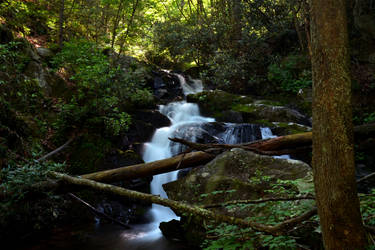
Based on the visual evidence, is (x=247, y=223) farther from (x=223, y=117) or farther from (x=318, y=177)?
(x=223, y=117)

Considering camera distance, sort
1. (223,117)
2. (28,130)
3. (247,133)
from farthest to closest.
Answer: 1. (223,117)
2. (247,133)
3. (28,130)

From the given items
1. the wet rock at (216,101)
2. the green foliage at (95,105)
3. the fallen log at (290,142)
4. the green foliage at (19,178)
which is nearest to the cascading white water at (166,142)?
the wet rock at (216,101)

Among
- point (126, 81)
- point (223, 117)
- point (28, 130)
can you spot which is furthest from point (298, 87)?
point (28, 130)

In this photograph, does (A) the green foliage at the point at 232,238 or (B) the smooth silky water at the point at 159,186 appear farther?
(B) the smooth silky water at the point at 159,186

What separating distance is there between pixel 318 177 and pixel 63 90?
8.23m

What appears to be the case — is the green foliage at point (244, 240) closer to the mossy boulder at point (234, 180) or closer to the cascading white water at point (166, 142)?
the mossy boulder at point (234, 180)

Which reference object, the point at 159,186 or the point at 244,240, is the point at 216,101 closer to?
the point at 159,186

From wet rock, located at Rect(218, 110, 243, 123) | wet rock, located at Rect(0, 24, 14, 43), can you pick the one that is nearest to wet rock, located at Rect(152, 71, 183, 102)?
wet rock, located at Rect(218, 110, 243, 123)

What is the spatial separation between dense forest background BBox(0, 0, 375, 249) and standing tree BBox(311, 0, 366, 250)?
93 cm

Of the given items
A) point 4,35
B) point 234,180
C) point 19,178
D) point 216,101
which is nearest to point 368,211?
point 234,180

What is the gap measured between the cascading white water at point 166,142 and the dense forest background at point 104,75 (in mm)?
461

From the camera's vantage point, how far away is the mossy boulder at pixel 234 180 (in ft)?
13.8

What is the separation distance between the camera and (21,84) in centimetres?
598

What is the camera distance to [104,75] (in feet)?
25.5
